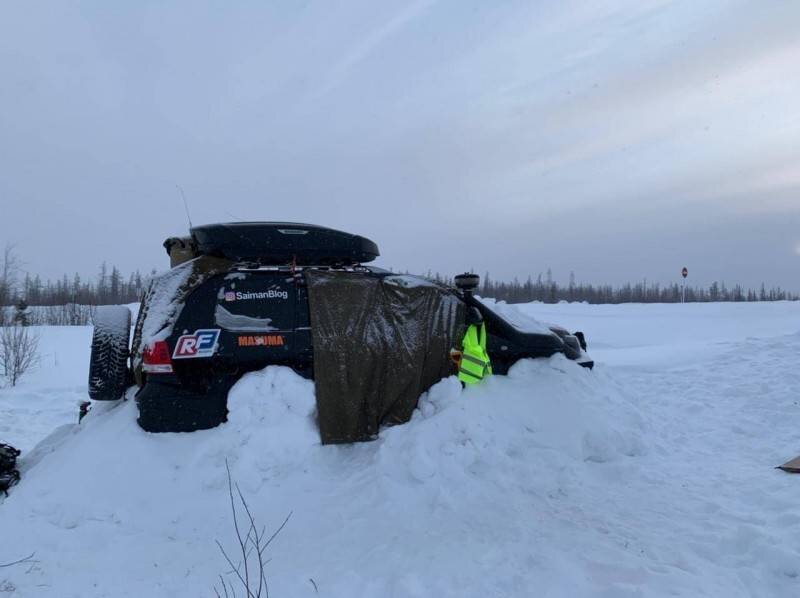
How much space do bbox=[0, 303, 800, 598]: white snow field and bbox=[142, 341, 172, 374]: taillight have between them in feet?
1.67

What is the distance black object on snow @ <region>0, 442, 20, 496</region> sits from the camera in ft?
14.4

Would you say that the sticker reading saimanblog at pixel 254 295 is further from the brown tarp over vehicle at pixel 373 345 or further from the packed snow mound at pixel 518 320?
the packed snow mound at pixel 518 320

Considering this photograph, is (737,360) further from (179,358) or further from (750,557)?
(179,358)

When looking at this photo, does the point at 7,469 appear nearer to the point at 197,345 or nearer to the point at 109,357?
the point at 109,357

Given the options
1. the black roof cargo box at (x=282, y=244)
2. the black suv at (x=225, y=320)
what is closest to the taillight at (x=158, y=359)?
the black suv at (x=225, y=320)

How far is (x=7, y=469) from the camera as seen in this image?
4.59 meters

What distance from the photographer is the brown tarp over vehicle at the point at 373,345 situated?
5062mm

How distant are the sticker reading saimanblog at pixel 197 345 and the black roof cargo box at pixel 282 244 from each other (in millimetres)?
874

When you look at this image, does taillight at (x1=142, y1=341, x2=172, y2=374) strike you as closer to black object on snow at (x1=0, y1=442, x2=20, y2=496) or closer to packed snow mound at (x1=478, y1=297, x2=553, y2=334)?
black object on snow at (x1=0, y1=442, x2=20, y2=496)

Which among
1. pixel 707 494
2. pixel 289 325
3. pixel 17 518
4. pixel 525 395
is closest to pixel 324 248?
pixel 289 325

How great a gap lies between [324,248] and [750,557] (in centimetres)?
437

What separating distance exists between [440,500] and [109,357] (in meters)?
3.52

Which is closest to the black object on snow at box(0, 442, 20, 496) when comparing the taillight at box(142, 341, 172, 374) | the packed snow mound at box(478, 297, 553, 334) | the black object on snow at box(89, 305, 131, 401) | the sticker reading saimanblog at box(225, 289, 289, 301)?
the black object on snow at box(89, 305, 131, 401)

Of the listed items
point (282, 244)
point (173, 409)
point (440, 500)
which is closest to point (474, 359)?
point (440, 500)
